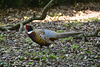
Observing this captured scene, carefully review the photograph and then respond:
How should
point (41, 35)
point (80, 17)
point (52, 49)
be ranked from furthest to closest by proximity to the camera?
point (80, 17)
point (52, 49)
point (41, 35)

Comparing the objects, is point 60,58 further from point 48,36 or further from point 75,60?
point 48,36

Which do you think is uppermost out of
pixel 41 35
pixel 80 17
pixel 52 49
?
pixel 41 35

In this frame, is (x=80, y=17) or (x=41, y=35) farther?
(x=80, y=17)

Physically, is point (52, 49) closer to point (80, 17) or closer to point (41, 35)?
point (41, 35)

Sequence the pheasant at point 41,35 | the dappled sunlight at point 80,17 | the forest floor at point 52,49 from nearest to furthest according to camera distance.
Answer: the forest floor at point 52,49
the pheasant at point 41,35
the dappled sunlight at point 80,17

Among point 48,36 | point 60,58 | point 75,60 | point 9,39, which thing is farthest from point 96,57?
point 9,39

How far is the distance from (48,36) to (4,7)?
4660 millimetres

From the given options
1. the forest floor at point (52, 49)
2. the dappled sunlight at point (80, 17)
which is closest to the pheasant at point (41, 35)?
the forest floor at point (52, 49)

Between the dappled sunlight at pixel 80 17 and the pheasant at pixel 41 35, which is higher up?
the pheasant at pixel 41 35

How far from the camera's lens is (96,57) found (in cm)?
432

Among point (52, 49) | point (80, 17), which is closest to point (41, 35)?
point (52, 49)

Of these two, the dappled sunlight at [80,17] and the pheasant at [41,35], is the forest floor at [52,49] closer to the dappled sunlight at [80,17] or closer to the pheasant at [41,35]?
the dappled sunlight at [80,17]

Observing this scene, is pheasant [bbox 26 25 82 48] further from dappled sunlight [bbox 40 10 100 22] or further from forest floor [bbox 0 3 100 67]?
dappled sunlight [bbox 40 10 100 22]

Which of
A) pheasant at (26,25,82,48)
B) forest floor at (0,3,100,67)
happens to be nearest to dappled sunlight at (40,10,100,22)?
forest floor at (0,3,100,67)
